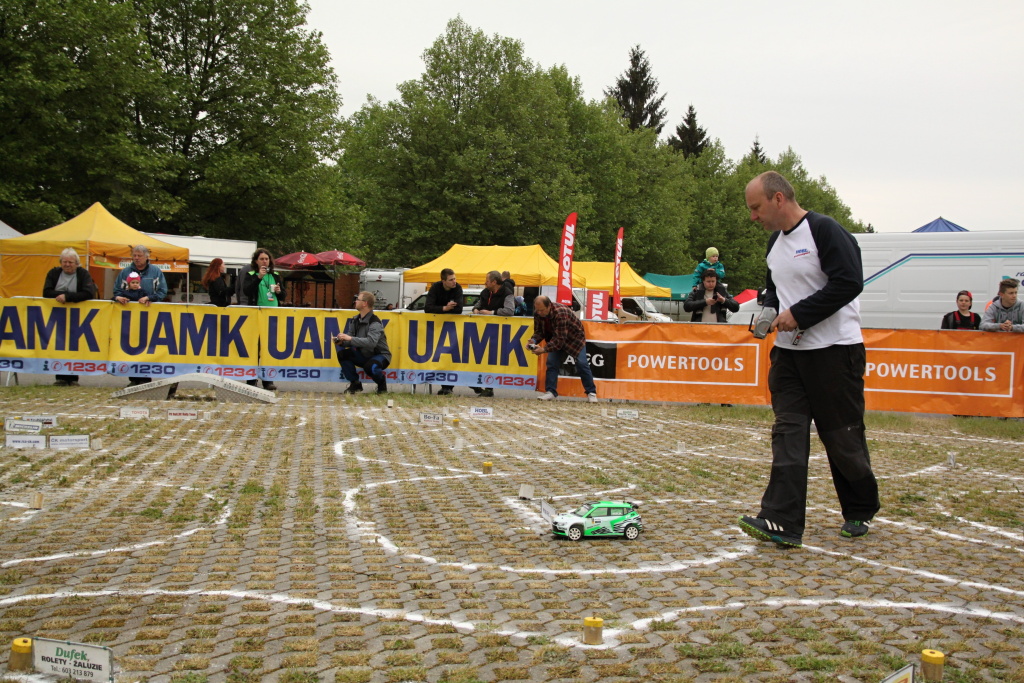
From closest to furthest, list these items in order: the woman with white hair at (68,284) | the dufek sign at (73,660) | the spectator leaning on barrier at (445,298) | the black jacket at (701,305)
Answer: the dufek sign at (73,660)
the woman with white hair at (68,284)
the black jacket at (701,305)
the spectator leaning on barrier at (445,298)

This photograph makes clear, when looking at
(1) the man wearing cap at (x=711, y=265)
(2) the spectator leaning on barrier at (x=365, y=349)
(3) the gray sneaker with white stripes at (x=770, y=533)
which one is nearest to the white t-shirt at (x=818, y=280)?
(3) the gray sneaker with white stripes at (x=770, y=533)

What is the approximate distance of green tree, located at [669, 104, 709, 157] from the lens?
81562 millimetres

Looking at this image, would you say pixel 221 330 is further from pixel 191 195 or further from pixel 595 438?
pixel 191 195

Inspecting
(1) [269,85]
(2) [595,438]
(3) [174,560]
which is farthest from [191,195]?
(3) [174,560]

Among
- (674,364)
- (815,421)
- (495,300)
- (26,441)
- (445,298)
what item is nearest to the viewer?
(815,421)

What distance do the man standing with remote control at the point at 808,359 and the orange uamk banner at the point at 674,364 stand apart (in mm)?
9301

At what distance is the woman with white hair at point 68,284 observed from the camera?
15.2 metres

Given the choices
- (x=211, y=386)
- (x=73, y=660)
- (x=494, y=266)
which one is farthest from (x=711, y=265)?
(x=73, y=660)

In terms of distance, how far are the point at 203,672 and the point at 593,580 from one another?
1.99 metres

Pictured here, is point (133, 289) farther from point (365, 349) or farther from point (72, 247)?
point (72, 247)

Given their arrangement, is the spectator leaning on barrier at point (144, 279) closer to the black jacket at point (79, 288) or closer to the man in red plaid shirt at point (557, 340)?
the black jacket at point (79, 288)

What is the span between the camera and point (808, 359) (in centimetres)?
556

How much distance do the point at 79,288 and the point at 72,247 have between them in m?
5.62

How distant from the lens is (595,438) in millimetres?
10750
